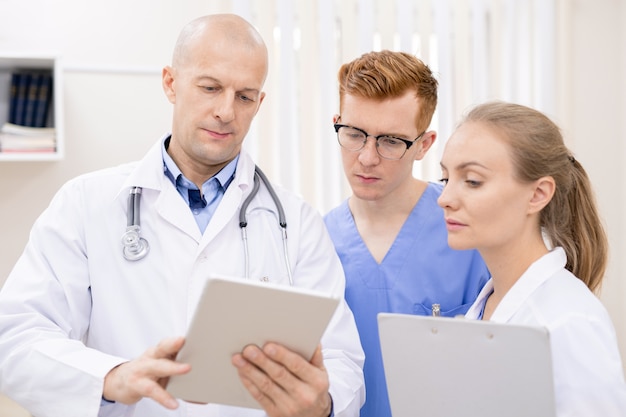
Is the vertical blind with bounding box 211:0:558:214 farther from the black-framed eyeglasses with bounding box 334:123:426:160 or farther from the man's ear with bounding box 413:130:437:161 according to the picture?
the black-framed eyeglasses with bounding box 334:123:426:160

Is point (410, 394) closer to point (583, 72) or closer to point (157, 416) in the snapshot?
point (157, 416)

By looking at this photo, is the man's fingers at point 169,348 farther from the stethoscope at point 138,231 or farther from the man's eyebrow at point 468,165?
the man's eyebrow at point 468,165

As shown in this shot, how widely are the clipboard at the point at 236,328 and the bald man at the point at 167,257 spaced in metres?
0.11

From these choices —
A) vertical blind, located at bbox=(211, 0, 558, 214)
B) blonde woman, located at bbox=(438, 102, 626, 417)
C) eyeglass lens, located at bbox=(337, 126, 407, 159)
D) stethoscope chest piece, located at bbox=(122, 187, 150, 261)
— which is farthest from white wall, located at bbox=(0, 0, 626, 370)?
blonde woman, located at bbox=(438, 102, 626, 417)

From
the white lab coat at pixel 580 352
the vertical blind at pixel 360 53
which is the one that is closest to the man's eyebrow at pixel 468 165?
the white lab coat at pixel 580 352

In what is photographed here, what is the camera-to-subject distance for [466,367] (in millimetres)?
1171

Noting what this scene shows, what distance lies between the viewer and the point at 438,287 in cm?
193

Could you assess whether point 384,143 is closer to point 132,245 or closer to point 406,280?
point 406,280

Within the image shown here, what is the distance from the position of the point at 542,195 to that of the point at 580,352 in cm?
36

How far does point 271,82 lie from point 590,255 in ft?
6.21

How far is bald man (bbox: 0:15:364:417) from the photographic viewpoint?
1.42 meters

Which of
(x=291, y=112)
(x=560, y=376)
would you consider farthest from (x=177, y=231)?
(x=291, y=112)

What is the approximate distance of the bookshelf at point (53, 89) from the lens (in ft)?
8.41

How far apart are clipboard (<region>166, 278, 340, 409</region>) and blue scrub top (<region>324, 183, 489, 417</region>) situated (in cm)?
64
